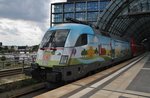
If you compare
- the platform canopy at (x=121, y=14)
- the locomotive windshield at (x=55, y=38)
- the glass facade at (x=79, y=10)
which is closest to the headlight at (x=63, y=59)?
the locomotive windshield at (x=55, y=38)

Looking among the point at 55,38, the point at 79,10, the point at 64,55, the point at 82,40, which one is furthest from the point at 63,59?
the point at 79,10

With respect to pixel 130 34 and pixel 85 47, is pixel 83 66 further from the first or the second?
pixel 130 34

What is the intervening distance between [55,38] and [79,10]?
65977 millimetres

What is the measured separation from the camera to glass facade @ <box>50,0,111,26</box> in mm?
73431

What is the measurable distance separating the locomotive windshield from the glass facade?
6065 cm

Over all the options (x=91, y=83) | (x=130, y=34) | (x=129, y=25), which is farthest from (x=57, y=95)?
(x=130, y=34)

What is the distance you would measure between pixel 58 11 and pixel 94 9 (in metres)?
14.3

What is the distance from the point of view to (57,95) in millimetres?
8102

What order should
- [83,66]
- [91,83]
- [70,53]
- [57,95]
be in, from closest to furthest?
[57,95] < [91,83] < [70,53] < [83,66]

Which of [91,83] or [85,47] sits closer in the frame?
[91,83]

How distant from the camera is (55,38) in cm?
1234

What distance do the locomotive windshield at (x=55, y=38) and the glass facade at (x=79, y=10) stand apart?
2388 inches

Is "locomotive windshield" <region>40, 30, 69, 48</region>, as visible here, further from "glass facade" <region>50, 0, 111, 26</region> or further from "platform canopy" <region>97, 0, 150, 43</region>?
"glass facade" <region>50, 0, 111, 26</region>

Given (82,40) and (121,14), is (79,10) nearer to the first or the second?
(121,14)
